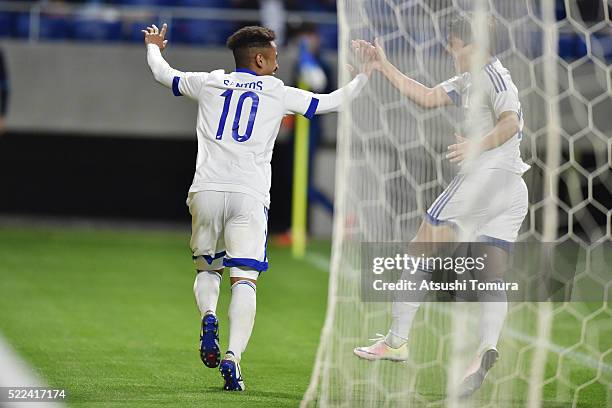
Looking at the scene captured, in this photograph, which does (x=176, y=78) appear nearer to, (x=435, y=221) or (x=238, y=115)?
(x=238, y=115)

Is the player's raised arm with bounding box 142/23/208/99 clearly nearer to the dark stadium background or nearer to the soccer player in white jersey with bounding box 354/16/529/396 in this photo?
the soccer player in white jersey with bounding box 354/16/529/396

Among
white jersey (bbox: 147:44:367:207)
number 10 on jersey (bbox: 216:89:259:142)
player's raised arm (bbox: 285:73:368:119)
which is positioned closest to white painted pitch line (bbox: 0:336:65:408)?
white jersey (bbox: 147:44:367:207)

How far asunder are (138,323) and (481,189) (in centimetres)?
336

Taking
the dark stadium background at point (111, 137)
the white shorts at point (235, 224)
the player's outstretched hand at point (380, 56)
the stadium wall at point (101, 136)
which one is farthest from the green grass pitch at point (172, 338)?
the dark stadium background at point (111, 137)

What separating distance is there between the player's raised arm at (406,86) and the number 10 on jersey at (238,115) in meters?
0.60

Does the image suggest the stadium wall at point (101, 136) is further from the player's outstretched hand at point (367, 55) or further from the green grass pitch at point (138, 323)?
the player's outstretched hand at point (367, 55)

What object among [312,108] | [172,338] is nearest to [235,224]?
[312,108]

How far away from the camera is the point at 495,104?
5574mm

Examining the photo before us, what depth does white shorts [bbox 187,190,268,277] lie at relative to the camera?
5855 mm

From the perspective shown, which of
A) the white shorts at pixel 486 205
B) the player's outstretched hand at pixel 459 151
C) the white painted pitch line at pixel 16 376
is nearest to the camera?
the white painted pitch line at pixel 16 376

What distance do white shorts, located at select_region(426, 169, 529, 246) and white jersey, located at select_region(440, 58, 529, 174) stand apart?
5cm

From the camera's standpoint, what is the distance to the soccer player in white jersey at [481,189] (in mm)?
5547

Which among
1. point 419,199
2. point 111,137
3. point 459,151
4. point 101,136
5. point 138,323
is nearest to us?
point 459,151

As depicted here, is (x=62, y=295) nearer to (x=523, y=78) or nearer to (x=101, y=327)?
(x=101, y=327)
